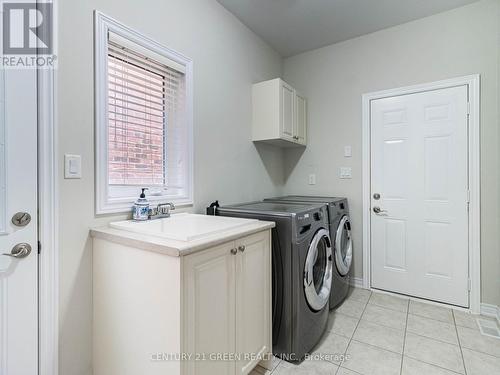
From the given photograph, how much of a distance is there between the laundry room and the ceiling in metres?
0.02

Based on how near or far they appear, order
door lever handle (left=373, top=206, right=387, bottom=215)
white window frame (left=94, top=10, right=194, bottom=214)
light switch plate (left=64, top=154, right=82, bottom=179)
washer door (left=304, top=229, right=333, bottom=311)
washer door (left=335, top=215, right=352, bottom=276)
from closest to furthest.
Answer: light switch plate (left=64, top=154, right=82, bottom=179) < white window frame (left=94, top=10, right=194, bottom=214) < washer door (left=304, top=229, right=333, bottom=311) < washer door (left=335, top=215, right=352, bottom=276) < door lever handle (left=373, top=206, right=387, bottom=215)

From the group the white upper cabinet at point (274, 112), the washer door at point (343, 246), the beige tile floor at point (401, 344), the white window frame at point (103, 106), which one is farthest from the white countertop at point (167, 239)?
the white upper cabinet at point (274, 112)

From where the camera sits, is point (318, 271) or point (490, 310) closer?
point (318, 271)

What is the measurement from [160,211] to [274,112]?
1.50 meters

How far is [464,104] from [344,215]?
142 centimetres

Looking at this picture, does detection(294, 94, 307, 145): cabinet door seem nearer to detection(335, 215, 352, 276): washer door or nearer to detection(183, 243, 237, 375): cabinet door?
detection(335, 215, 352, 276): washer door

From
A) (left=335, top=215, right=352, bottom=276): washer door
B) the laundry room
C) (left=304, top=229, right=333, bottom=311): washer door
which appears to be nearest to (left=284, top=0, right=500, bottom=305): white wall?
the laundry room

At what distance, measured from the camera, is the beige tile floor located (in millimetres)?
1565

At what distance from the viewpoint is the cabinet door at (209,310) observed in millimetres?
1042

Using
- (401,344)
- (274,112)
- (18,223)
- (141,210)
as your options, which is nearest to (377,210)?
(401,344)

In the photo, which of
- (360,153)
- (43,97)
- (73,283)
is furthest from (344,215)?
(43,97)

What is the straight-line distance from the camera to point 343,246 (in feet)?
8.23

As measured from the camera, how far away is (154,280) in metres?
1.08

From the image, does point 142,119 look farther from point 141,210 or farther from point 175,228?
point 175,228
